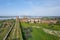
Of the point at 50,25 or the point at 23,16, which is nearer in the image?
the point at 50,25

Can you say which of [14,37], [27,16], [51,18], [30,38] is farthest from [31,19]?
[14,37]

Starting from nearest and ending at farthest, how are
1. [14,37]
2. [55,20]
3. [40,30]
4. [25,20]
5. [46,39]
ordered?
[14,37] < [46,39] < [40,30] < [55,20] < [25,20]

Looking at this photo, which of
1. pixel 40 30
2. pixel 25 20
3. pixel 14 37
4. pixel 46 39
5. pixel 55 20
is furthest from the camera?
pixel 25 20

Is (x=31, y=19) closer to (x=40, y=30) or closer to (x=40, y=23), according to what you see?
(x=40, y=23)

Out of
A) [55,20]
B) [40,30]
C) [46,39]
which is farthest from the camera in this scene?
[55,20]

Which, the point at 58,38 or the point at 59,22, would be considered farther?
the point at 59,22

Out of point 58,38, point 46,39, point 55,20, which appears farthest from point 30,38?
point 55,20

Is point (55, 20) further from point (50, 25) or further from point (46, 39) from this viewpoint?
point (46, 39)

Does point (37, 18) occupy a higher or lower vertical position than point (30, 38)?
higher

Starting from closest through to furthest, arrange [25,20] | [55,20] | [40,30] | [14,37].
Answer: [14,37], [40,30], [55,20], [25,20]
